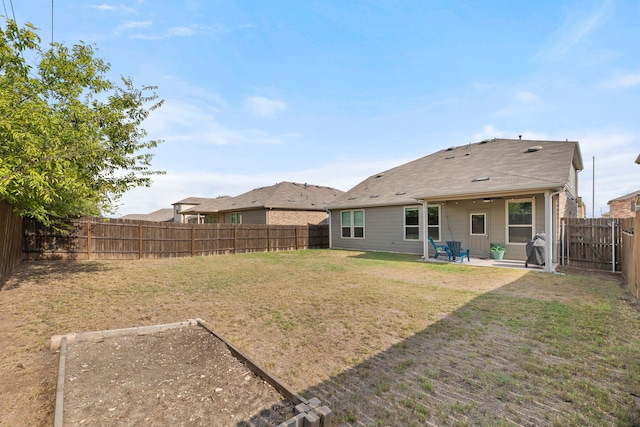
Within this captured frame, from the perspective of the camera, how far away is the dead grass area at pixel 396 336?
7.95 feet

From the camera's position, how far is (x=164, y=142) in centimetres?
891

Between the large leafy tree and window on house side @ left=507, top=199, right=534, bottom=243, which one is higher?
the large leafy tree

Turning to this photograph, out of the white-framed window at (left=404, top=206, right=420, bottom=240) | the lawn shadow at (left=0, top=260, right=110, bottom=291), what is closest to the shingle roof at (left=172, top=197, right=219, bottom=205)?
the lawn shadow at (left=0, top=260, right=110, bottom=291)

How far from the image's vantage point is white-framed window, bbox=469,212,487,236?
37.7 ft

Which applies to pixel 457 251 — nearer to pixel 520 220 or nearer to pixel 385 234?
pixel 520 220

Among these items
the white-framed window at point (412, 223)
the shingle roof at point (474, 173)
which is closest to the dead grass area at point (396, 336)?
the shingle roof at point (474, 173)

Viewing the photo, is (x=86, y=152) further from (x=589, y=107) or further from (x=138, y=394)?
(x=589, y=107)

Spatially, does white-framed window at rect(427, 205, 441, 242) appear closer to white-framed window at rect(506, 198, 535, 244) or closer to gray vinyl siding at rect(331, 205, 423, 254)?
gray vinyl siding at rect(331, 205, 423, 254)

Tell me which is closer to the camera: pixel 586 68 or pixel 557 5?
pixel 557 5

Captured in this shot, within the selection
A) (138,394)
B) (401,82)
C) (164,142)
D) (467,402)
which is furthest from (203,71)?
(467,402)

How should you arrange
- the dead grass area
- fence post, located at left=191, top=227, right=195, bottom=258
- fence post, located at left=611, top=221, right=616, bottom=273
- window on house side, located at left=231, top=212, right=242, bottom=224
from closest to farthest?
the dead grass area, fence post, located at left=611, top=221, right=616, bottom=273, fence post, located at left=191, top=227, right=195, bottom=258, window on house side, located at left=231, top=212, right=242, bottom=224

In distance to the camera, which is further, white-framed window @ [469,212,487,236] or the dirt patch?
white-framed window @ [469,212,487,236]

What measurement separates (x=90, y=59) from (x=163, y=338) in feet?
25.8

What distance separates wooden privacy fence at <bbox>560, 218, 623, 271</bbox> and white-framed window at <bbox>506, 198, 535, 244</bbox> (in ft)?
3.10
